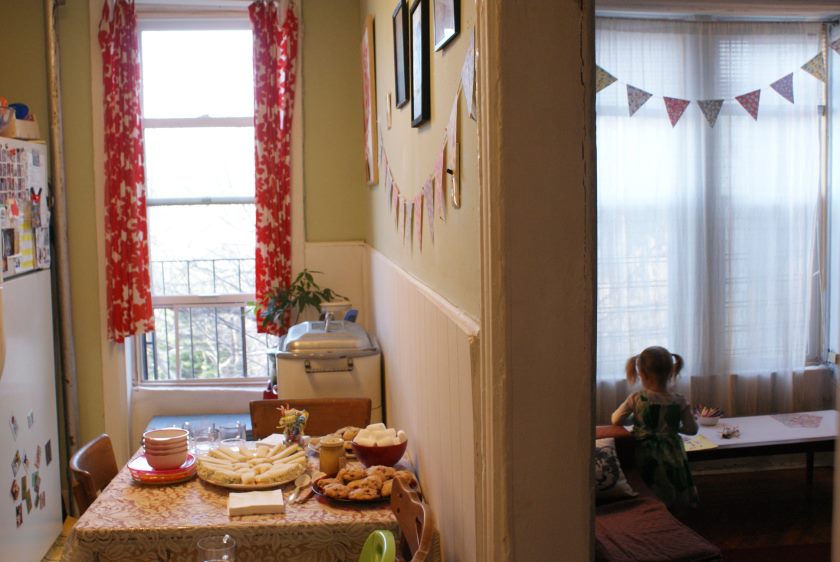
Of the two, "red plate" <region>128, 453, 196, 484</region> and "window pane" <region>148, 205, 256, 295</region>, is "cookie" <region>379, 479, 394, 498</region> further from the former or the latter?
"window pane" <region>148, 205, 256, 295</region>

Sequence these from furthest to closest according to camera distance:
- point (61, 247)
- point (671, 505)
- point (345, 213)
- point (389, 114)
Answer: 1. point (345, 213)
2. point (61, 247)
3. point (671, 505)
4. point (389, 114)

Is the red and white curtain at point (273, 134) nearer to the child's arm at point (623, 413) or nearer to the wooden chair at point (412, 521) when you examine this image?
the child's arm at point (623, 413)

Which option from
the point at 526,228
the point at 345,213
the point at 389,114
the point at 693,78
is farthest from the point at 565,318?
the point at 693,78

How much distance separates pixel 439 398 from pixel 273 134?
9.54 feet

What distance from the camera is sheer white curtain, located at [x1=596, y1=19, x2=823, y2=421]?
4.73 metres

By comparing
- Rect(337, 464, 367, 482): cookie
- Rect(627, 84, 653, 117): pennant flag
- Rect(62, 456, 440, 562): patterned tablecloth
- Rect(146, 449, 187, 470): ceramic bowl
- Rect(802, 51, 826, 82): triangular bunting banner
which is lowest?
Rect(62, 456, 440, 562): patterned tablecloth

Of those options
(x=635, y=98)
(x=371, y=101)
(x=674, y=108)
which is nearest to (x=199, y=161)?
(x=371, y=101)

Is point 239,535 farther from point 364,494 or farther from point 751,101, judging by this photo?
point 751,101

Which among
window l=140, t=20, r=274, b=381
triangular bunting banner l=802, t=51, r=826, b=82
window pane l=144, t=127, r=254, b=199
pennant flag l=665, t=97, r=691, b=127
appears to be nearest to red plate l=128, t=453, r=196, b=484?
window l=140, t=20, r=274, b=381

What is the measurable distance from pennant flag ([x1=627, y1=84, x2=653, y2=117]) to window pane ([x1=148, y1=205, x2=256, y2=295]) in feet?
6.91

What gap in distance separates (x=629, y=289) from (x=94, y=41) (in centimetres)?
304

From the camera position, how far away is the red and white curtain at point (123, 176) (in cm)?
445

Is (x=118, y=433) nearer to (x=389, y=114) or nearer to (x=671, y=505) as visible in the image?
(x=389, y=114)

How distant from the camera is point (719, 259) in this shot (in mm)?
4844
